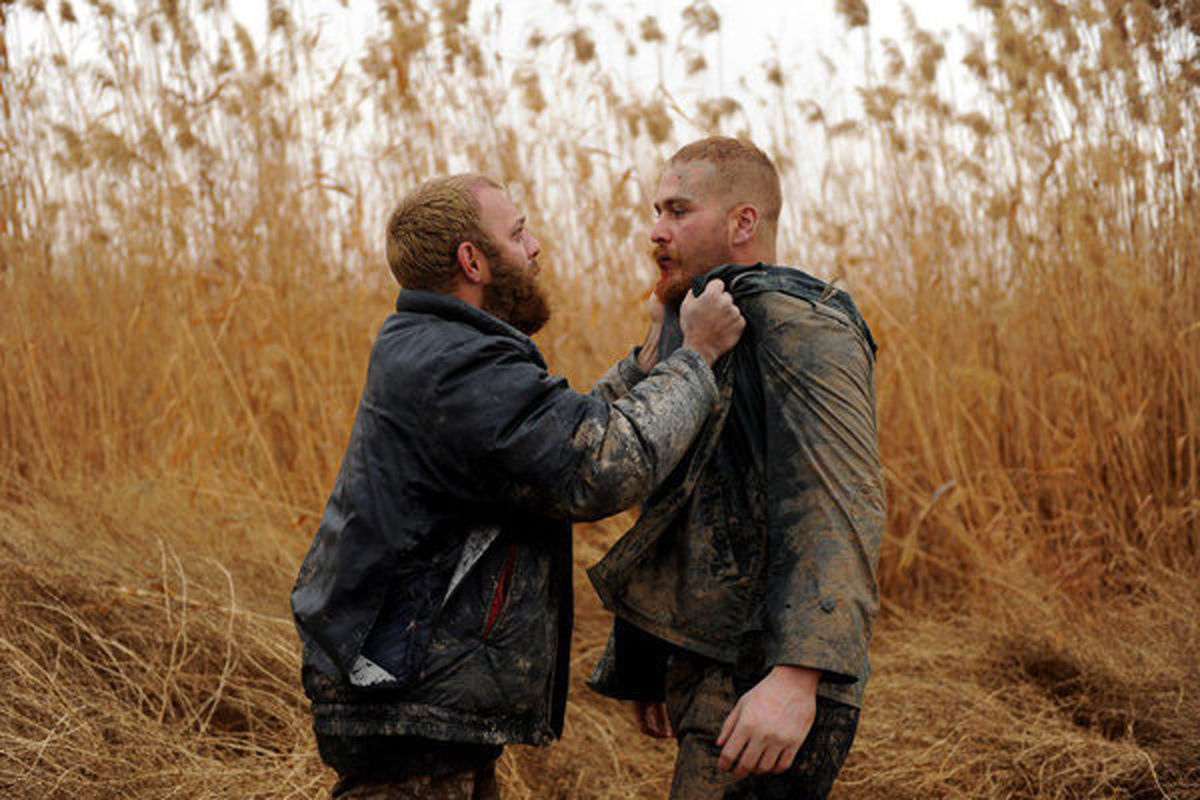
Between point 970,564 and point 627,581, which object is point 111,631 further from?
point 970,564

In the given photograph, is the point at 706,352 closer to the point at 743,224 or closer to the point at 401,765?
the point at 743,224

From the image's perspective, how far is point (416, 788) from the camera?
185cm

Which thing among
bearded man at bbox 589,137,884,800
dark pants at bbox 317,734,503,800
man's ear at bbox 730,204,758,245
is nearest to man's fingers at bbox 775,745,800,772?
bearded man at bbox 589,137,884,800

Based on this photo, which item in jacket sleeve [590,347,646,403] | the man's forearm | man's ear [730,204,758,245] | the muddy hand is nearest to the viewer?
the man's forearm

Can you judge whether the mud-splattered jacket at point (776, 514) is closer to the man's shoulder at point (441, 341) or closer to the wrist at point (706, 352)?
the wrist at point (706, 352)

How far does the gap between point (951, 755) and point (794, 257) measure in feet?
8.71

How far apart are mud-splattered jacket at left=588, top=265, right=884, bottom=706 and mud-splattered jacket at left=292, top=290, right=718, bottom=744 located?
0.13m

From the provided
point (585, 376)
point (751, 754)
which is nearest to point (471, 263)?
point (751, 754)

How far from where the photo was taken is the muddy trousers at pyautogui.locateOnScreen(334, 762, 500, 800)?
1.85m

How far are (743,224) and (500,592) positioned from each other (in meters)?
0.80

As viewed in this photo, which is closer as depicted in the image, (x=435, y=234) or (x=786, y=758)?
(x=786, y=758)

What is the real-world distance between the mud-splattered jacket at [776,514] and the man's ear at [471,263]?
429 millimetres

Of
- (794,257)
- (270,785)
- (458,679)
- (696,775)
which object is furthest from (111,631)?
(794,257)

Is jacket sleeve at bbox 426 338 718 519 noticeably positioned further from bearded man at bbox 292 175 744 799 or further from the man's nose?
the man's nose
